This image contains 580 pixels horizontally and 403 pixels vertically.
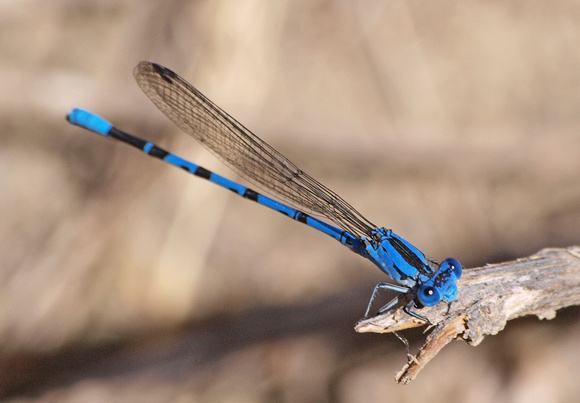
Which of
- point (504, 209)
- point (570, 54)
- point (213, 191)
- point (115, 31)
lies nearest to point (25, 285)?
point (213, 191)

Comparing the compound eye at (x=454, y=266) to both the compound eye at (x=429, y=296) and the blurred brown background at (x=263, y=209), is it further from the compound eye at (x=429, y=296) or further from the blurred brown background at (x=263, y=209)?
the blurred brown background at (x=263, y=209)

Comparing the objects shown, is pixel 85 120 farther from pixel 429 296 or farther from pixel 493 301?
pixel 493 301

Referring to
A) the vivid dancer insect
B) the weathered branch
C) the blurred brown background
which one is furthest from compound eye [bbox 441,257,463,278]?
the blurred brown background

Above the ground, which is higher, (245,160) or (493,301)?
(245,160)

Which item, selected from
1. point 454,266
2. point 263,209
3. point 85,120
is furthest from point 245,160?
point 454,266

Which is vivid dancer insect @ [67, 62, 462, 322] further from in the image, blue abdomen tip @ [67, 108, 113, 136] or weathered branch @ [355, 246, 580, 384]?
weathered branch @ [355, 246, 580, 384]

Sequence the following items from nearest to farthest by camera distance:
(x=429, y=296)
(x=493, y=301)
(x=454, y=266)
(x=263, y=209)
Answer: (x=493, y=301), (x=429, y=296), (x=454, y=266), (x=263, y=209)
